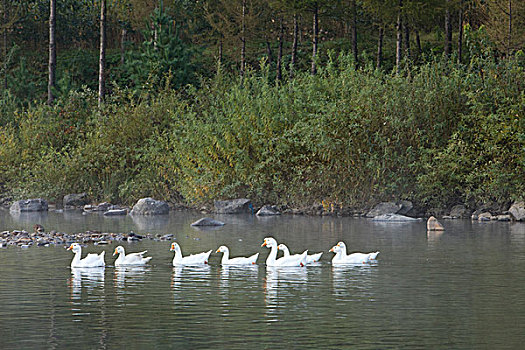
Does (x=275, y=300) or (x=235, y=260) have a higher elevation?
(x=235, y=260)

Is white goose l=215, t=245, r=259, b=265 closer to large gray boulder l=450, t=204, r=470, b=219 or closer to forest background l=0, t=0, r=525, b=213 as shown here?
forest background l=0, t=0, r=525, b=213

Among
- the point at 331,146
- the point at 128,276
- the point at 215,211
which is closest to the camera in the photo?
the point at 128,276

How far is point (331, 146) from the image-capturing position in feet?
96.3

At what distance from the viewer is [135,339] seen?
404 inches

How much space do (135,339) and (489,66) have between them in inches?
868

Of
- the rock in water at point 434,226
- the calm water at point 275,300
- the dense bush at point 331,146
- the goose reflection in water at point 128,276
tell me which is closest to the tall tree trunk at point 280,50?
the dense bush at point 331,146

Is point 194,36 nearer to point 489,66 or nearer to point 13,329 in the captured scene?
point 489,66

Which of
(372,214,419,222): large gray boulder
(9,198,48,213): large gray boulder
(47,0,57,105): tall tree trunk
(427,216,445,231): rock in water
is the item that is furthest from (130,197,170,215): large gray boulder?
(47,0,57,105): tall tree trunk

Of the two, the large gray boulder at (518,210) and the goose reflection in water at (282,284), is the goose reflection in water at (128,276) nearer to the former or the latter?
the goose reflection in water at (282,284)

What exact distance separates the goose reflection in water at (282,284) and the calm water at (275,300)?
0.07ft

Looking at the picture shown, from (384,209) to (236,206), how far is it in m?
5.50

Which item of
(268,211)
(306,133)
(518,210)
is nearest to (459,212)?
(518,210)

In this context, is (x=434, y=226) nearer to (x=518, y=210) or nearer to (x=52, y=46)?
(x=518, y=210)

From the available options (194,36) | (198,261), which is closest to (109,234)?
(198,261)
